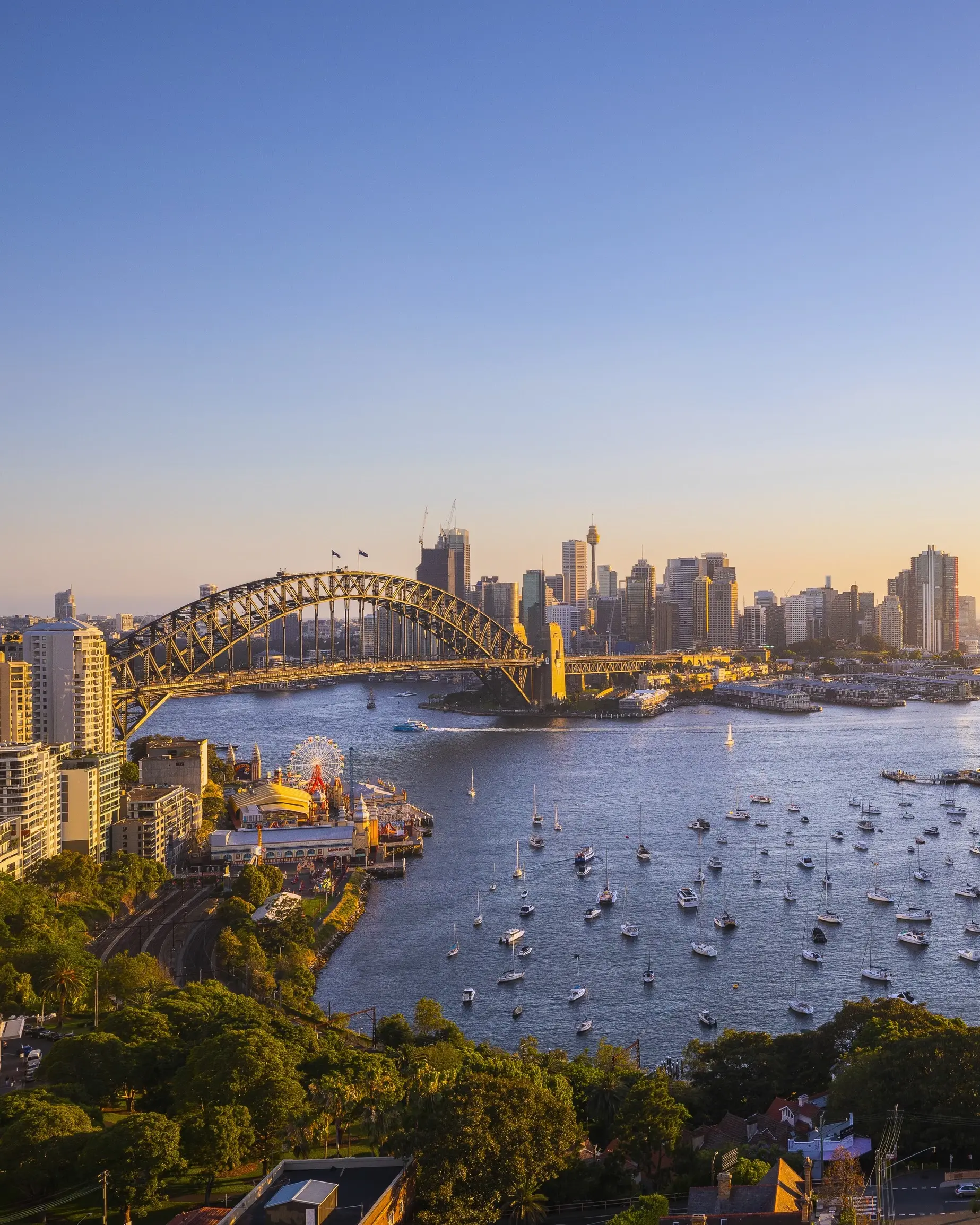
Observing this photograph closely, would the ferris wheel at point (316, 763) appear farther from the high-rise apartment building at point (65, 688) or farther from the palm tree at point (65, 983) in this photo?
the palm tree at point (65, 983)

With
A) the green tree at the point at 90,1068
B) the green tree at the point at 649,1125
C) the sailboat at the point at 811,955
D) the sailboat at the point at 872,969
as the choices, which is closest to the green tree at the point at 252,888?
the green tree at the point at 90,1068

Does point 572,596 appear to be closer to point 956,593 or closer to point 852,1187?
point 956,593

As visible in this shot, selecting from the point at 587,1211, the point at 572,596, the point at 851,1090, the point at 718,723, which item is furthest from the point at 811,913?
the point at 572,596

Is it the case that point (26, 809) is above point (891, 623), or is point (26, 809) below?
below

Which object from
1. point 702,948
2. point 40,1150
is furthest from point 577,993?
point 40,1150

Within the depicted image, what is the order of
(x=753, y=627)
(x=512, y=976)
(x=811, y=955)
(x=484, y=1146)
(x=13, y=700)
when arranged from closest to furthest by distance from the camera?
(x=484, y=1146)
(x=512, y=976)
(x=811, y=955)
(x=13, y=700)
(x=753, y=627)

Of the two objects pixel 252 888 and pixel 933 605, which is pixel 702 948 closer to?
pixel 252 888

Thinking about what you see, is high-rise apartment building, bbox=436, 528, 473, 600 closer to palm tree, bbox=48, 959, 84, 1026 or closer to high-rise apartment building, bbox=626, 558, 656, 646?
high-rise apartment building, bbox=626, 558, 656, 646
